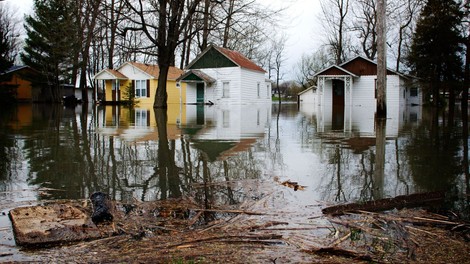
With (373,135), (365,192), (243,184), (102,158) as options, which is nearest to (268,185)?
(243,184)

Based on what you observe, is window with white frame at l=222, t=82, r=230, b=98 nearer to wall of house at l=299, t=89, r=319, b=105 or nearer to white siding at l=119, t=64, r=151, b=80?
white siding at l=119, t=64, r=151, b=80

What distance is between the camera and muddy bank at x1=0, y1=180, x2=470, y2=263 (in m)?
3.49

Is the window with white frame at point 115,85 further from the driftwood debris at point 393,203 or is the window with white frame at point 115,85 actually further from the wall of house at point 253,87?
the driftwood debris at point 393,203

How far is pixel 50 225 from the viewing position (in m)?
4.12

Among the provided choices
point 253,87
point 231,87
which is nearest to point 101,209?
point 231,87

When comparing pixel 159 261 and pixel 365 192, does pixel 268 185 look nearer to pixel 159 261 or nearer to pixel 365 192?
pixel 365 192

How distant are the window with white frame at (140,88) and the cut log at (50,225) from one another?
39.3 meters

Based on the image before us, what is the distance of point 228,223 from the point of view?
436 cm

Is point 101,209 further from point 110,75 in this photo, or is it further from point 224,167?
point 110,75

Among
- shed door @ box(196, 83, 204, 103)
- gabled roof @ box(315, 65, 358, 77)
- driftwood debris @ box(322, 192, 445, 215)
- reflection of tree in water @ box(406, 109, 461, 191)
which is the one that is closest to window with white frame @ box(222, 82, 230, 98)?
shed door @ box(196, 83, 204, 103)

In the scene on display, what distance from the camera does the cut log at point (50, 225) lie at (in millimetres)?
3857

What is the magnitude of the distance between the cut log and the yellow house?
1453 inches

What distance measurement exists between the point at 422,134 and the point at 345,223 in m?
9.78

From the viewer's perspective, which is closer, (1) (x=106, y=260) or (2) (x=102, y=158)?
(1) (x=106, y=260)
